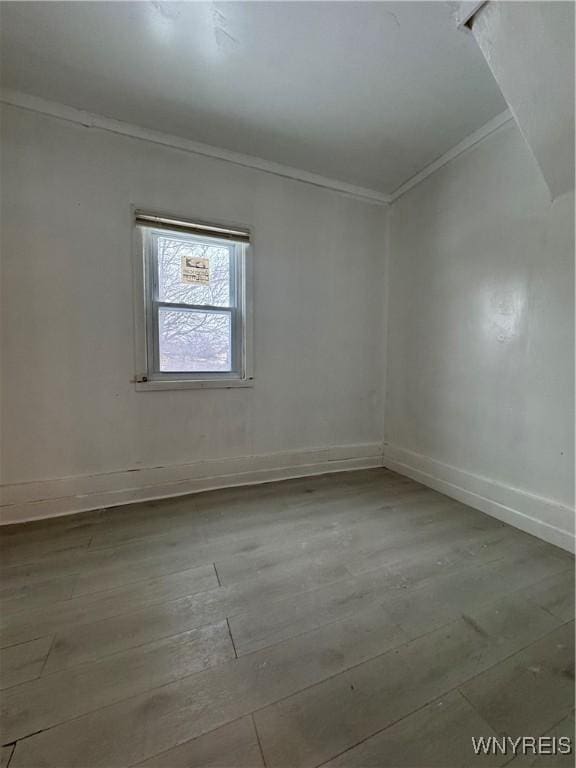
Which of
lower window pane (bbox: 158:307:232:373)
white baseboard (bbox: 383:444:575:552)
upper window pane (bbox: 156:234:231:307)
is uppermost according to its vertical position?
upper window pane (bbox: 156:234:231:307)

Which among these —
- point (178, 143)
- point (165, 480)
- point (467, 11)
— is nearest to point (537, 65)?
point (467, 11)

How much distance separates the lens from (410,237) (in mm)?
2727

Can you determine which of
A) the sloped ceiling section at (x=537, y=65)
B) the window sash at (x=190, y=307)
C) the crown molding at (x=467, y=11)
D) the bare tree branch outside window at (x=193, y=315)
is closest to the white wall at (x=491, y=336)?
the sloped ceiling section at (x=537, y=65)

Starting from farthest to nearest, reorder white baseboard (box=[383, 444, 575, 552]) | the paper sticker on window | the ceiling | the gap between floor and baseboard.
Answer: the paper sticker on window → the gap between floor and baseboard → white baseboard (box=[383, 444, 575, 552]) → the ceiling

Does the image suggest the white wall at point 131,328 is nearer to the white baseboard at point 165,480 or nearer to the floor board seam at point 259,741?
the white baseboard at point 165,480

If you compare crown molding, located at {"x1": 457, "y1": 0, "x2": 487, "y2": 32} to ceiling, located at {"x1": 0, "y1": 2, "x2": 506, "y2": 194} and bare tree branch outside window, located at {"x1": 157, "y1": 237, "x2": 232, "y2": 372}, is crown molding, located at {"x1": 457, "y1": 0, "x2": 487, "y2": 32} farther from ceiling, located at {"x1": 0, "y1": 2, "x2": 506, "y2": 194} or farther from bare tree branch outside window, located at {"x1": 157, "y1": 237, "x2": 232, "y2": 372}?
bare tree branch outside window, located at {"x1": 157, "y1": 237, "x2": 232, "y2": 372}

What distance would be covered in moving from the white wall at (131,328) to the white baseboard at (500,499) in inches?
22.2

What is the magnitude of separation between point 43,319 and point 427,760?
8.58 ft

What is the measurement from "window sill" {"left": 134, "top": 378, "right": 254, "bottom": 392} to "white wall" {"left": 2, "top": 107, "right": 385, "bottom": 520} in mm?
51

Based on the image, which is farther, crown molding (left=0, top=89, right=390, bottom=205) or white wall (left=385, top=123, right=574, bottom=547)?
crown molding (left=0, top=89, right=390, bottom=205)

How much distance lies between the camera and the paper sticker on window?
232 cm

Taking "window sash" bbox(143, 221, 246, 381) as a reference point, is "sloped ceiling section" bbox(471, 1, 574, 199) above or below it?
above

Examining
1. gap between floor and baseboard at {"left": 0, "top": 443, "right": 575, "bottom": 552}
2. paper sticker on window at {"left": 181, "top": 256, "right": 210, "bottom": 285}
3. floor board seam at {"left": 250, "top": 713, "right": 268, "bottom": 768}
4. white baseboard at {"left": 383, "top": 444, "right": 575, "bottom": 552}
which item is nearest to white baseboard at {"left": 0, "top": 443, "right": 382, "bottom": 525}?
gap between floor and baseboard at {"left": 0, "top": 443, "right": 575, "bottom": 552}

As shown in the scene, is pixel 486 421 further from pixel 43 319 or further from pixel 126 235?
pixel 43 319
